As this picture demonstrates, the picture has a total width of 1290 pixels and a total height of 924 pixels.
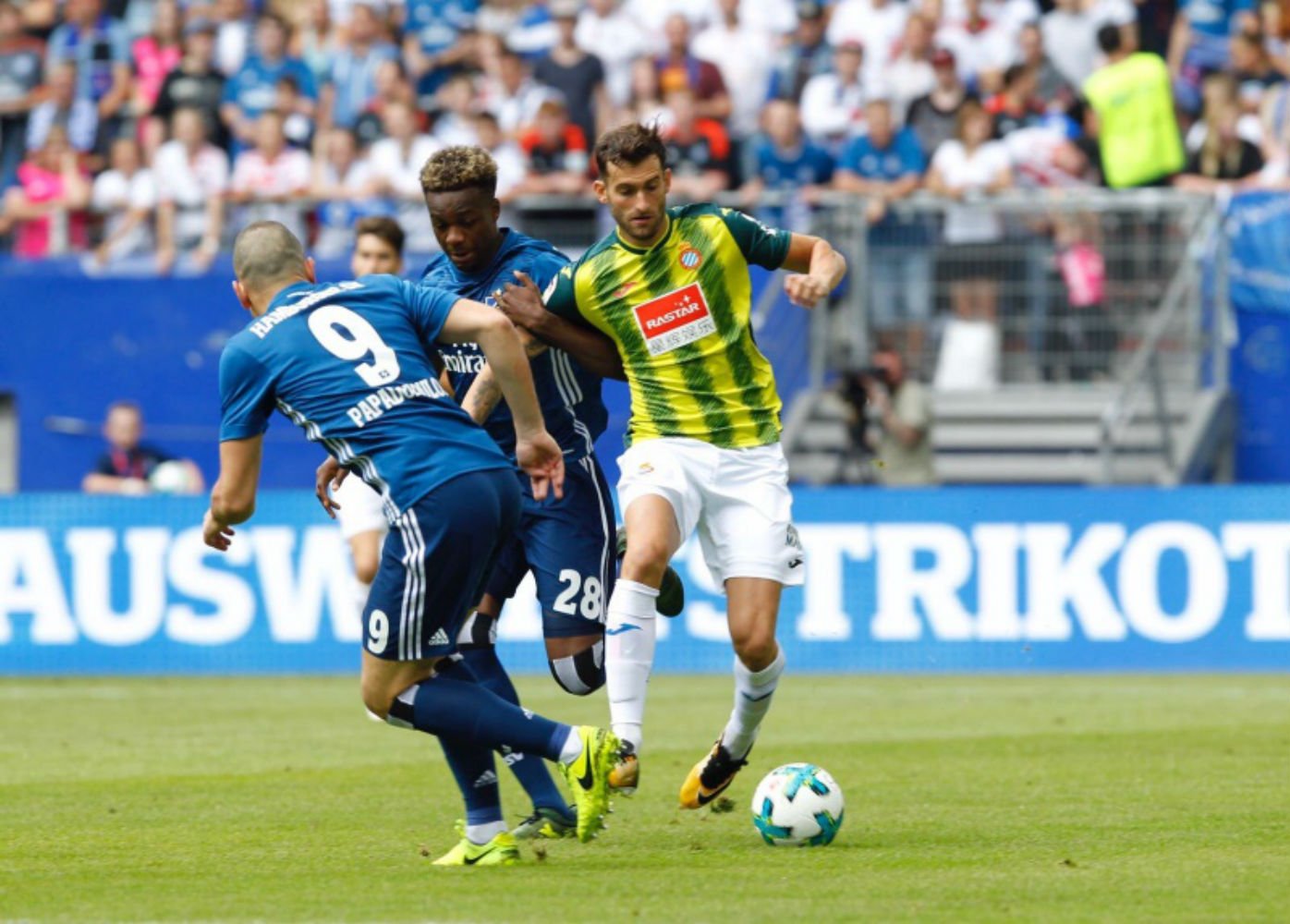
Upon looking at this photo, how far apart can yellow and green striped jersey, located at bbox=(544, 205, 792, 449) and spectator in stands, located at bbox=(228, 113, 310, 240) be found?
10843 mm

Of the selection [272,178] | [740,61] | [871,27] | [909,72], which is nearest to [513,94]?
[740,61]

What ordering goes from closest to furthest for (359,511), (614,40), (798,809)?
(798,809) < (359,511) < (614,40)

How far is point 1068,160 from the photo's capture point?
17859 mm

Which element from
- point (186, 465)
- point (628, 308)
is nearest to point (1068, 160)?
point (186, 465)

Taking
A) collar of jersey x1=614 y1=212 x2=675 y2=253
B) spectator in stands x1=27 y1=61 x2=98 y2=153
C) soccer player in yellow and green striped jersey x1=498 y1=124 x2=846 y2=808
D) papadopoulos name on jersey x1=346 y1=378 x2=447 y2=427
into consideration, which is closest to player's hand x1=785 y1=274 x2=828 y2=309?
soccer player in yellow and green striped jersey x1=498 y1=124 x2=846 y2=808

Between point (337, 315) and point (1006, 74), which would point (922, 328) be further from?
point (337, 315)

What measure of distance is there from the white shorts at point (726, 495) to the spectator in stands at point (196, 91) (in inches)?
484

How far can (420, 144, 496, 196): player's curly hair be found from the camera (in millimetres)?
7566

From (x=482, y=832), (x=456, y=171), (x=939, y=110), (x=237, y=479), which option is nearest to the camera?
(x=237, y=479)

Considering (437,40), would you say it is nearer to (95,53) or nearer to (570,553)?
(95,53)

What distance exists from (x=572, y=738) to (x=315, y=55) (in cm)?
1451

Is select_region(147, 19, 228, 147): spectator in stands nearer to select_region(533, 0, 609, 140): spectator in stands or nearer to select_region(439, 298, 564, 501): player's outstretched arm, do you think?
select_region(533, 0, 609, 140): spectator in stands

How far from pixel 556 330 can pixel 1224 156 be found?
10.9 metres

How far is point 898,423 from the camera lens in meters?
17.0
